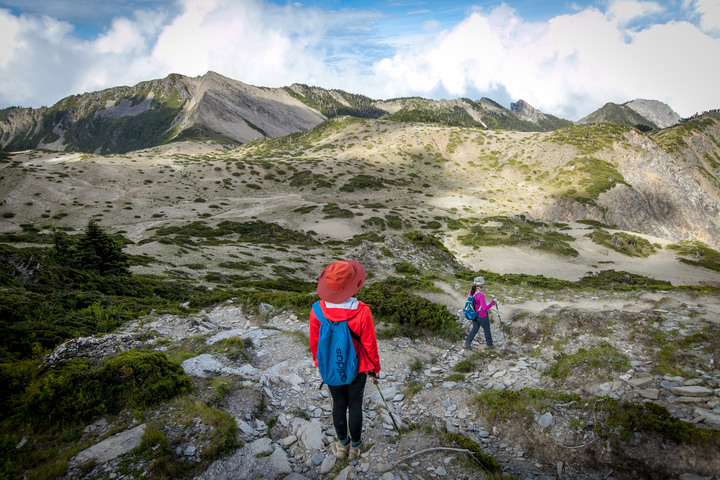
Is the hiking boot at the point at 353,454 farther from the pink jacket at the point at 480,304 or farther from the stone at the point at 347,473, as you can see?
the pink jacket at the point at 480,304

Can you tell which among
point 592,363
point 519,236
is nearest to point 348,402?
point 592,363

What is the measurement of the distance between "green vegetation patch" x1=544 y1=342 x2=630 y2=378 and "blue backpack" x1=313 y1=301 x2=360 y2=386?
579 cm

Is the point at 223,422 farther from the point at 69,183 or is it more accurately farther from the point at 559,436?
the point at 69,183

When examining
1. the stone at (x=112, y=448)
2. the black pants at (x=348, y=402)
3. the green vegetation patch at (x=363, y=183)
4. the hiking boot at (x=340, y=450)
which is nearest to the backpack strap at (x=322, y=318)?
the black pants at (x=348, y=402)

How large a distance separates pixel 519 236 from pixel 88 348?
146ft

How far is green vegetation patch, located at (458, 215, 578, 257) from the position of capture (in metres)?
38.5

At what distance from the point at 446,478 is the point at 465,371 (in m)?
4.53

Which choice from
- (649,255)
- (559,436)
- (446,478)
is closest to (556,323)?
(559,436)

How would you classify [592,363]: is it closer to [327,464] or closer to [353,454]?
[353,454]

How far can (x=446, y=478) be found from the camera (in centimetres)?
449

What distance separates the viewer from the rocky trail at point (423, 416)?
4.51m

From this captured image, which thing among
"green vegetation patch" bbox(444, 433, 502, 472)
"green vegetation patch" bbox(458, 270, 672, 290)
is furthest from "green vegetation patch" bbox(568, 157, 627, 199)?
"green vegetation patch" bbox(444, 433, 502, 472)

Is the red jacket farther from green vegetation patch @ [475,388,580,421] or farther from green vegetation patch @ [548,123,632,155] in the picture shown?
green vegetation patch @ [548,123,632,155]

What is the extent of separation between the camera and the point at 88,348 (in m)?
6.99
